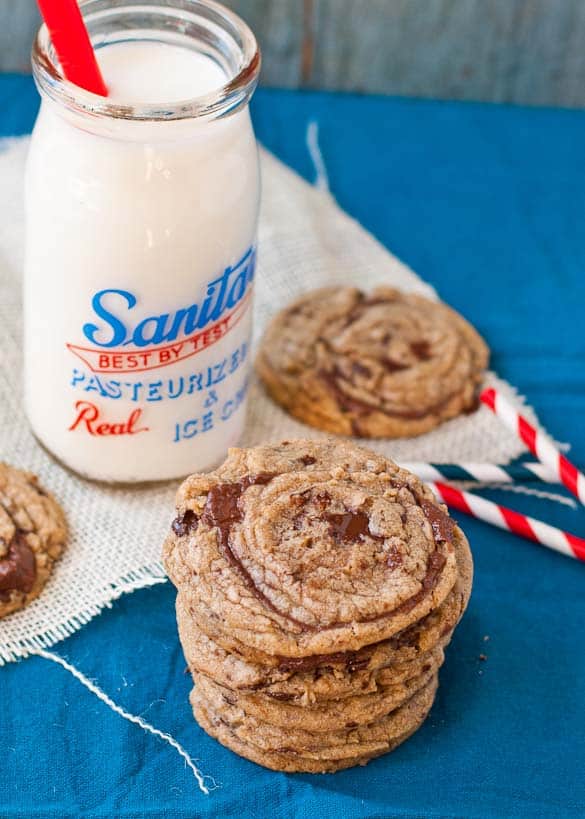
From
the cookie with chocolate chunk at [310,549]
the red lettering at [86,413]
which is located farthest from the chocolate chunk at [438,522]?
the red lettering at [86,413]

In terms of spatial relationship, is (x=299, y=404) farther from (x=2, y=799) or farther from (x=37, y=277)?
(x=2, y=799)

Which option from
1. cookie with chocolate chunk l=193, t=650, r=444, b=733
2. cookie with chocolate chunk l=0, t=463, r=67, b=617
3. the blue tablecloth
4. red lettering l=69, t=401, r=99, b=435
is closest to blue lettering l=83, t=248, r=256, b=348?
red lettering l=69, t=401, r=99, b=435

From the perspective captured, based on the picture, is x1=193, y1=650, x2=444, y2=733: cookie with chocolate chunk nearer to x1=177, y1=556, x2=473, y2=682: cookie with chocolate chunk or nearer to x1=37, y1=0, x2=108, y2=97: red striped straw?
x1=177, y1=556, x2=473, y2=682: cookie with chocolate chunk

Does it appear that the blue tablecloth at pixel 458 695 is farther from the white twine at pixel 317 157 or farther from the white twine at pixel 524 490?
the white twine at pixel 317 157

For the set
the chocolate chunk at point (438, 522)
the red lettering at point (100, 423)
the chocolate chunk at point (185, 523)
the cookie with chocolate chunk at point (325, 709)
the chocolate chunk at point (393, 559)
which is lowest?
the cookie with chocolate chunk at point (325, 709)

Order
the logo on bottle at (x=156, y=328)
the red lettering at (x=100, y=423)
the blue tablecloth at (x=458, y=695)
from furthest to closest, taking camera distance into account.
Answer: the red lettering at (x=100, y=423)
the logo on bottle at (x=156, y=328)
the blue tablecloth at (x=458, y=695)

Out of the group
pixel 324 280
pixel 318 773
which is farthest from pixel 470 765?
pixel 324 280

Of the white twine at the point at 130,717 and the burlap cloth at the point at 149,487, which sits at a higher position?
the burlap cloth at the point at 149,487
